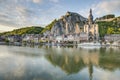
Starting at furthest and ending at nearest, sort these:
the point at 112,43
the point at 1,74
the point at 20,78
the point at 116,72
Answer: the point at 112,43
the point at 116,72
the point at 1,74
the point at 20,78

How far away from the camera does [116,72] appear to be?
33.0 m

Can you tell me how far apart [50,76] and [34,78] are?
2534 mm

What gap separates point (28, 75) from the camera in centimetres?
2875

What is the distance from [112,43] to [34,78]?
169509 mm

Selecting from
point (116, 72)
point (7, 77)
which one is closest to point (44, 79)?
point (7, 77)

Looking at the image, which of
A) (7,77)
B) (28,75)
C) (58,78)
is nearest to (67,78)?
(58,78)

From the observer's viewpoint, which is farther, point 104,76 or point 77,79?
point 104,76

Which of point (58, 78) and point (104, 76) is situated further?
point (104, 76)

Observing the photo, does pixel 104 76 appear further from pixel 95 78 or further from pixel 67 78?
pixel 67 78

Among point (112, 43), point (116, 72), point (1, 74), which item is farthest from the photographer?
point (112, 43)

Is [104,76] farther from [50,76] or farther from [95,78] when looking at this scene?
[50,76]

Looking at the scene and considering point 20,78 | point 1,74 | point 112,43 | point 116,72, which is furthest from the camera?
point 112,43

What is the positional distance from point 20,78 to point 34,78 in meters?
1.74

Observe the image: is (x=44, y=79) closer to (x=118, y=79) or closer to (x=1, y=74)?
(x=1, y=74)
